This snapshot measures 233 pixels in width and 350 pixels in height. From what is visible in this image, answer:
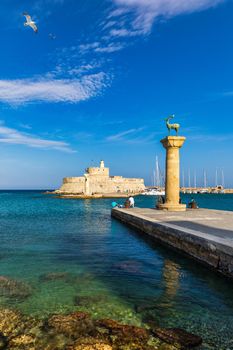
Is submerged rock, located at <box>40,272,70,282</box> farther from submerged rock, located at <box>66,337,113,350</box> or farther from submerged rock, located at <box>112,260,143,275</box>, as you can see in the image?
submerged rock, located at <box>66,337,113,350</box>

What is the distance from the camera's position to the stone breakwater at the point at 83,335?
13.7ft

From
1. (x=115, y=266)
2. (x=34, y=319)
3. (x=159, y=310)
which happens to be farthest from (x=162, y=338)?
(x=115, y=266)

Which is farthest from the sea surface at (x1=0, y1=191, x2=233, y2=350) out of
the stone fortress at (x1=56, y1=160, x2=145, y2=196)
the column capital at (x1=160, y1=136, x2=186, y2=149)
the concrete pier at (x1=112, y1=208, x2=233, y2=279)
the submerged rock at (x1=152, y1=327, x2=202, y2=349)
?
the stone fortress at (x1=56, y1=160, x2=145, y2=196)

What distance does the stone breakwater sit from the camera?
4.19 m

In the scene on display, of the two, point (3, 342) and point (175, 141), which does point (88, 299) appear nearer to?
point (3, 342)

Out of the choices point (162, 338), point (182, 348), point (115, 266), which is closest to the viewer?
point (182, 348)

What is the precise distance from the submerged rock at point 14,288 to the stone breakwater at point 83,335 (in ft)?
4.03

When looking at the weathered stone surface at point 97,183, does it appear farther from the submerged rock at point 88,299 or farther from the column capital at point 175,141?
the submerged rock at point 88,299

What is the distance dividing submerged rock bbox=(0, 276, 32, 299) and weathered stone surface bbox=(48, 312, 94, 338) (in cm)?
151

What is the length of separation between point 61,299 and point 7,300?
1.03 metres

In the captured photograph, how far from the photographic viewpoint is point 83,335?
14.6 feet

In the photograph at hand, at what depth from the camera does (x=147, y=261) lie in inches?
372

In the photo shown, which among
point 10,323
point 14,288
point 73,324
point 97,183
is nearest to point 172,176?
point 14,288

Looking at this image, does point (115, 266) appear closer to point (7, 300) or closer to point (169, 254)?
point (169, 254)
